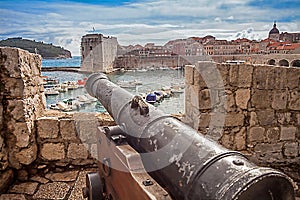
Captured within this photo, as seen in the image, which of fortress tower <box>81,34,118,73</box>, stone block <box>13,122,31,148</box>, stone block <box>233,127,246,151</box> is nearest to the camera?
stone block <box>13,122,31,148</box>

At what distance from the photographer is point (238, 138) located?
3182 mm

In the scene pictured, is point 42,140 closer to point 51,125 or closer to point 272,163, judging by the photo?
point 51,125

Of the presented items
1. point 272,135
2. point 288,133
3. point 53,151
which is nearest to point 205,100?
point 272,135

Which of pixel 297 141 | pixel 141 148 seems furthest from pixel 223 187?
pixel 297 141

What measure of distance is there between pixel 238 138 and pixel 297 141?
719 millimetres

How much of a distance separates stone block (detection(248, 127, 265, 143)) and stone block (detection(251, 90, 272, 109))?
26cm

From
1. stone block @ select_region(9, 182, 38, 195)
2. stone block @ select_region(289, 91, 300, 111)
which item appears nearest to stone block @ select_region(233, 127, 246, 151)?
stone block @ select_region(289, 91, 300, 111)

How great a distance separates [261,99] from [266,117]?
221 millimetres

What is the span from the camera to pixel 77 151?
3.15 m

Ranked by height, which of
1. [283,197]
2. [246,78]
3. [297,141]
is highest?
[246,78]

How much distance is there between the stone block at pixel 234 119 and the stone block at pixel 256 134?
18cm

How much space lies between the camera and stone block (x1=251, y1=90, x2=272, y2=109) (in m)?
3.09

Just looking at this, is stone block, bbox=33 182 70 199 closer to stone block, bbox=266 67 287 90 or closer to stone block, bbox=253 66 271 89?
stone block, bbox=253 66 271 89

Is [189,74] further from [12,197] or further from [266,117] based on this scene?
[12,197]
